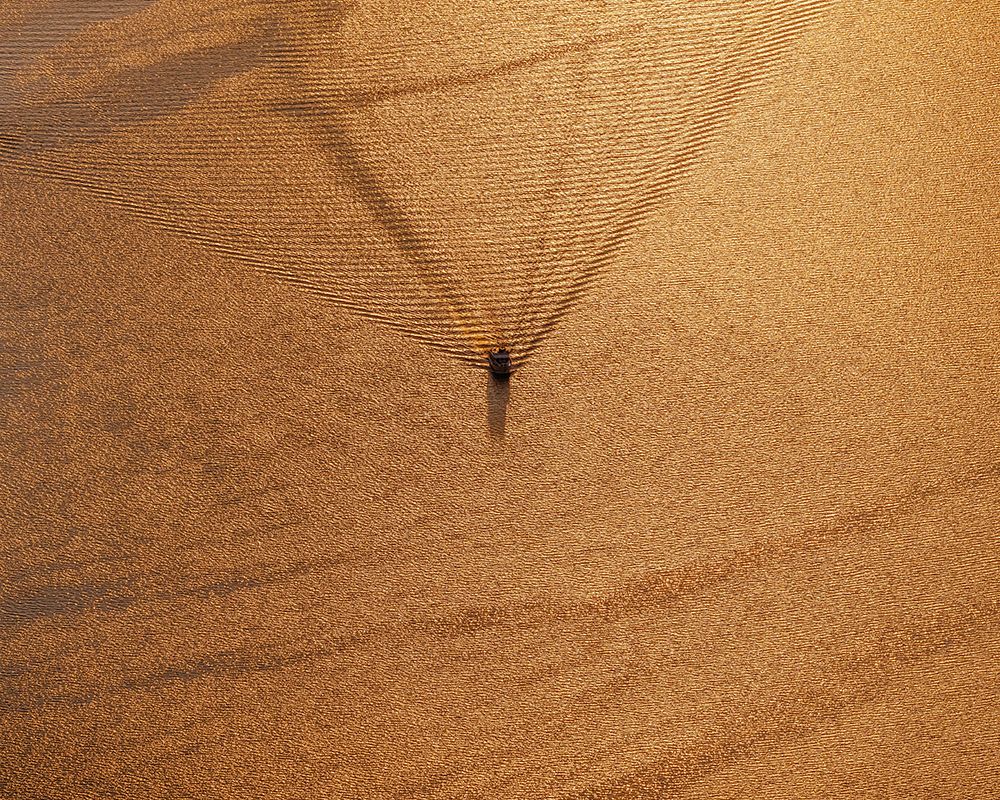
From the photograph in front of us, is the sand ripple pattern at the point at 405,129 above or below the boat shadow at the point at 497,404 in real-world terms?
above

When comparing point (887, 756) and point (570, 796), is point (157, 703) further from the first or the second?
point (887, 756)

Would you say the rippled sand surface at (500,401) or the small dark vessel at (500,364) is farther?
the small dark vessel at (500,364)

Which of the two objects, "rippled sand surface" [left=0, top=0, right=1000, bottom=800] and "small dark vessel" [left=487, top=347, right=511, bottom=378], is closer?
"rippled sand surface" [left=0, top=0, right=1000, bottom=800]

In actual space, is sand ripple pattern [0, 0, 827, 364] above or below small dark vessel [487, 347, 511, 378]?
above

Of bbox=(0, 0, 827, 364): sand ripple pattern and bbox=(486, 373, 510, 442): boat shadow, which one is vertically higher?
bbox=(0, 0, 827, 364): sand ripple pattern

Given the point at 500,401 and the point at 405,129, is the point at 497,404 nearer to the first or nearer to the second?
the point at 500,401

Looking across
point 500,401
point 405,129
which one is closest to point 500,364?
point 500,401
